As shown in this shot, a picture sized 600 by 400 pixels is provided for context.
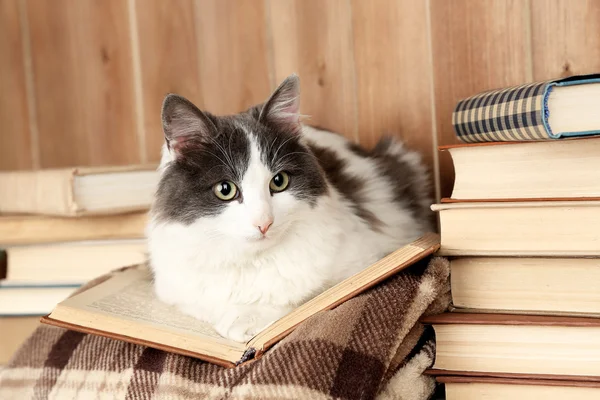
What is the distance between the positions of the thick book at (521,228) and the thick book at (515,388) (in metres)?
0.19

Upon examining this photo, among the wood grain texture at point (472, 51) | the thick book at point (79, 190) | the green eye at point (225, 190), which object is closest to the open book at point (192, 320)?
the green eye at point (225, 190)

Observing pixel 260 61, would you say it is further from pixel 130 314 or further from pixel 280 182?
pixel 130 314

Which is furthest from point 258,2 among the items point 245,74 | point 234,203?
point 234,203

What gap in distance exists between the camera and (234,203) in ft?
3.51

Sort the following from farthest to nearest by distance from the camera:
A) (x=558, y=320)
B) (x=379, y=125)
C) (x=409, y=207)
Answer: (x=379, y=125)
(x=409, y=207)
(x=558, y=320)

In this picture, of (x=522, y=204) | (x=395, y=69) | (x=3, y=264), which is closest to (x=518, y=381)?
(x=522, y=204)

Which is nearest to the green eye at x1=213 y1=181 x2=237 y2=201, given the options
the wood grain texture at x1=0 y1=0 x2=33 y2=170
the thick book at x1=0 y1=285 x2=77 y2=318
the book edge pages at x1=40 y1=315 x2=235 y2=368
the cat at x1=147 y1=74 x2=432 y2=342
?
the cat at x1=147 y1=74 x2=432 y2=342

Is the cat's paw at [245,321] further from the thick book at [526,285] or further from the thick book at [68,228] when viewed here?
the thick book at [68,228]

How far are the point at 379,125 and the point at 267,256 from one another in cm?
60

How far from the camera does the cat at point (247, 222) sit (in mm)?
1073

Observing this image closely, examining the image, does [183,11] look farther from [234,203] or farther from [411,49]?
[234,203]

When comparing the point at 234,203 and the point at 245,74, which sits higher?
the point at 245,74

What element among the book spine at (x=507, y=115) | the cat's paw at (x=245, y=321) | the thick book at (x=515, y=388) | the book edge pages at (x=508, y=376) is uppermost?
the book spine at (x=507, y=115)

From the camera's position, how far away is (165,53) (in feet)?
5.86
